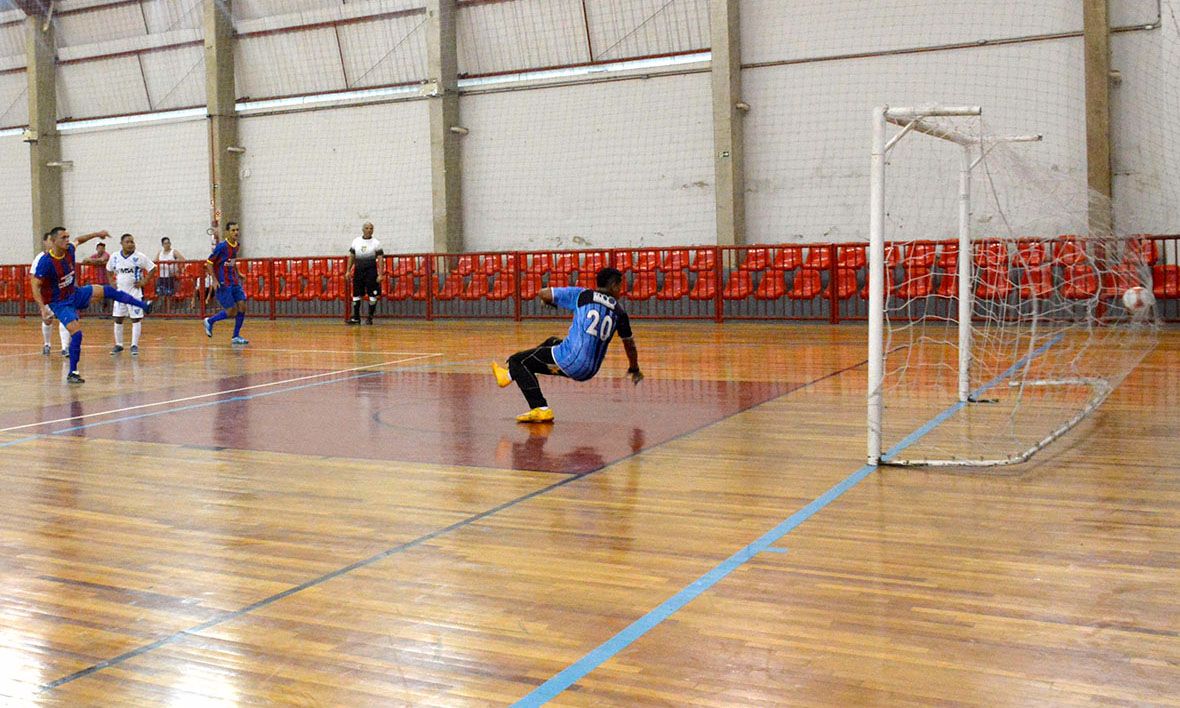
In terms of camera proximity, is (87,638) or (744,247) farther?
(744,247)

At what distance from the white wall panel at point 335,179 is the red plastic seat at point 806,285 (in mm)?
8825

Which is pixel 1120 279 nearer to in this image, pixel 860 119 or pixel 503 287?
pixel 860 119

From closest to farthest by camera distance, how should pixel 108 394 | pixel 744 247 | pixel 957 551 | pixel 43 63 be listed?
pixel 957 551
pixel 108 394
pixel 744 247
pixel 43 63

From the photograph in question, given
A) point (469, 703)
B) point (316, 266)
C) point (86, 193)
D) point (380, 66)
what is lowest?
point (469, 703)

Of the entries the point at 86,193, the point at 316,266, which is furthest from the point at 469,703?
the point at 86,193

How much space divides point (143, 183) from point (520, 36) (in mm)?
11187

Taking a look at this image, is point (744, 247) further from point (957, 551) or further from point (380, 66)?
point (957, 551)

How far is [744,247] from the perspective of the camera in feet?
68.2

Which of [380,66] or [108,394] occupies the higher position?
[380,66]

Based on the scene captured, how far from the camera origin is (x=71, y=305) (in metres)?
14.9

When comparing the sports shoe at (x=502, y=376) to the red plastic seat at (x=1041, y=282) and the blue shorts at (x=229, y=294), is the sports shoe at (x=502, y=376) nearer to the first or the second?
the red plastic seat at (x=1041, y=282)

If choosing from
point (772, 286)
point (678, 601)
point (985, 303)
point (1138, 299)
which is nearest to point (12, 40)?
point (772, 286)

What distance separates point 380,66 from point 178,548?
21143 mm

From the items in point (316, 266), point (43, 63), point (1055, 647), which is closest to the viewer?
point (1055, 647)
